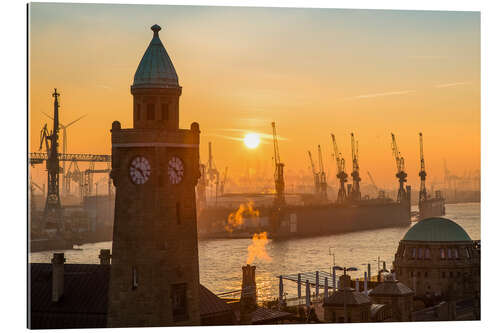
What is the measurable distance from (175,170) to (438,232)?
44.5 metres

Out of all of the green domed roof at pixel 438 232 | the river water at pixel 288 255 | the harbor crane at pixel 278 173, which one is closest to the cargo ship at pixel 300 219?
the river water at pixel 288 255

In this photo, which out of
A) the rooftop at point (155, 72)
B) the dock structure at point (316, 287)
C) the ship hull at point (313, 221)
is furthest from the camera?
the ship hull at point (313, 221)

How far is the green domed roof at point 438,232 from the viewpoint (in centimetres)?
7100

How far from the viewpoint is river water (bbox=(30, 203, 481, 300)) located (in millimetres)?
83000

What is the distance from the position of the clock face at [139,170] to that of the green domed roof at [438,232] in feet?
144

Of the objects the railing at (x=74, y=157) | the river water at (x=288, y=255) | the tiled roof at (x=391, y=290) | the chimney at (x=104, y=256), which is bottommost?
the river water at (x=288, y=255)

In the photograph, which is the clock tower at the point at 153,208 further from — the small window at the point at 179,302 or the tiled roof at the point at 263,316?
the tiled roof at the point at 263,316

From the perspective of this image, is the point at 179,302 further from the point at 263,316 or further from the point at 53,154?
the point at 53,154

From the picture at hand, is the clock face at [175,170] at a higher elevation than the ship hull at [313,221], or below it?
higher

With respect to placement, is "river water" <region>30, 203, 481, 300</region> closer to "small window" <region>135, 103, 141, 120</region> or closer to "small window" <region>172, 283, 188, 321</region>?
"small window" <region>172, 283, 188, 321</region>

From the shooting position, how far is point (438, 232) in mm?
71938

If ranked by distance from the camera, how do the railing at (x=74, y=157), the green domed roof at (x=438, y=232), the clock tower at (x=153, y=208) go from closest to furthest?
the clock tower at (x=153, y=208) < the railing at (x=74, y=157) < the green domed roof at (x=438, y=232)

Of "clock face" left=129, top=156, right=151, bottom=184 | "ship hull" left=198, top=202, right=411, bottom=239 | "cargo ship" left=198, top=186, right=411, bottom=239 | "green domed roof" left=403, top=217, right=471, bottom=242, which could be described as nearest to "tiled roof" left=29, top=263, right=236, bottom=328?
"clock face" left=129, top=156, right=151, bottom=184

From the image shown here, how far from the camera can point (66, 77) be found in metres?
34.0
